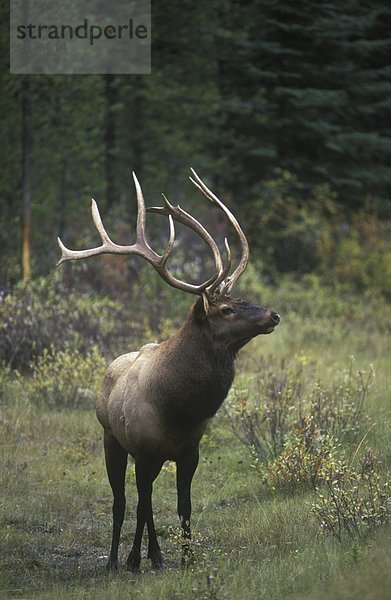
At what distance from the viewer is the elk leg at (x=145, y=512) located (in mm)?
6672

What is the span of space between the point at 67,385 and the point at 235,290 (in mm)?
A: 6064

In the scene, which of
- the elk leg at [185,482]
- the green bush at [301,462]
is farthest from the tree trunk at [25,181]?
the elk leg at [185,482]

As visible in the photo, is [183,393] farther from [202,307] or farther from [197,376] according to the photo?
[202,307]

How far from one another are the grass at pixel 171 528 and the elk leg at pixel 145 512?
169mm

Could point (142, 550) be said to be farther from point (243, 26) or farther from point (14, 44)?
point (243, 26)

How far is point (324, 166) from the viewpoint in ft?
71.5

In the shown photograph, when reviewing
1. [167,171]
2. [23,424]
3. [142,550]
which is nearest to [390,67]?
[167,171]

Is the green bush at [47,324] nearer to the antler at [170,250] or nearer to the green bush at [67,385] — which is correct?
the green bush at [67,385]

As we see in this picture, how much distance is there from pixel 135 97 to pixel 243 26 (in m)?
3.18

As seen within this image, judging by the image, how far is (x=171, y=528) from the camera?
700 cm

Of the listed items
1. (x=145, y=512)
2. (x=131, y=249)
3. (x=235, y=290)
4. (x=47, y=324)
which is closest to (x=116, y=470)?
(x=145, y=512)

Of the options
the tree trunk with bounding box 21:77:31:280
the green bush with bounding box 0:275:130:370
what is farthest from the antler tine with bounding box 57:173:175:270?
the tree trunk with bounding box 21:77:31:280

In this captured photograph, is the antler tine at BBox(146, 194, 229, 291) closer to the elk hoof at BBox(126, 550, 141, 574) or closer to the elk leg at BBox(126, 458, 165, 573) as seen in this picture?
the elk leg at BBox(126, 458, 165, 573)

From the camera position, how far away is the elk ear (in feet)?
21.5
